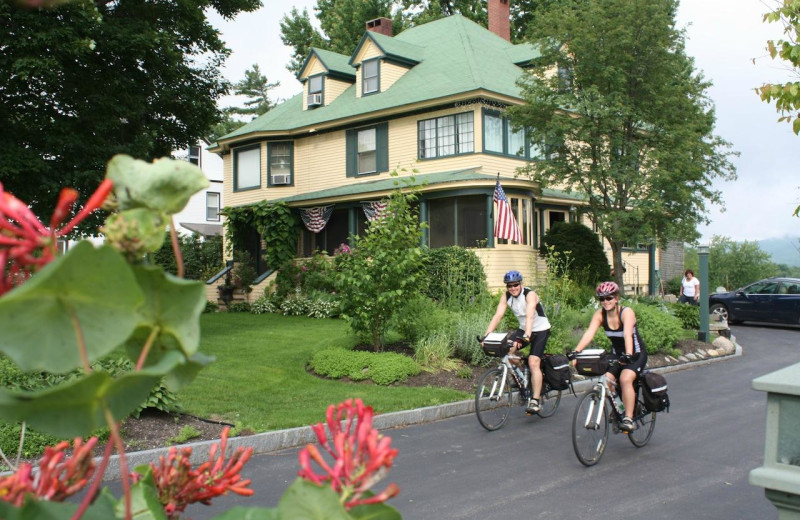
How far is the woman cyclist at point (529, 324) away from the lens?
10523 mm

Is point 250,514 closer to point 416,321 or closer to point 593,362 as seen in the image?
point 593,362

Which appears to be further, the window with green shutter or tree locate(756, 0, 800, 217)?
the window with green shutter

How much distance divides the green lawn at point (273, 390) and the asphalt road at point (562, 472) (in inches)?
32.5

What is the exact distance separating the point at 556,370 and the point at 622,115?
43.7ft

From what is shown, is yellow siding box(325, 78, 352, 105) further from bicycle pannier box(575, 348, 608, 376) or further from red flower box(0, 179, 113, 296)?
red flower box(0, 179, 113, 296)

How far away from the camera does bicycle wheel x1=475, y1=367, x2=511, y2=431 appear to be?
10086mm

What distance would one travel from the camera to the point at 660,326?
17969 millimetres

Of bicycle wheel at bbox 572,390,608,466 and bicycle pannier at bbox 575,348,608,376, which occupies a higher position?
bicycle pannier at bbox 575,348,608,376

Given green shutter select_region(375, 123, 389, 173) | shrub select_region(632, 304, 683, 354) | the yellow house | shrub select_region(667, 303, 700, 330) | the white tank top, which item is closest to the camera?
the white tank top

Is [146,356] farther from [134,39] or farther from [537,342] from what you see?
[134,39]

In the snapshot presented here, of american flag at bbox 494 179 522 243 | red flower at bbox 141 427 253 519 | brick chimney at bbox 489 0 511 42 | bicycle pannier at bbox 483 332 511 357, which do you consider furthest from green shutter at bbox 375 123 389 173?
red flower at bbox 141 427 253 519

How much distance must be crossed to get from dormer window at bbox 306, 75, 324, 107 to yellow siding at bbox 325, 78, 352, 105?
36cm

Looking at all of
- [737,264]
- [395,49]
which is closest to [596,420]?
[395,49]

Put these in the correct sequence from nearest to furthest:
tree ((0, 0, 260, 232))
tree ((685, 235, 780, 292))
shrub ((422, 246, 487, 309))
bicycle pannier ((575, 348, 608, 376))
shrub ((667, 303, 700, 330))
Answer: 1. bicycle pannier ((575, 348, 608, 376))
2. tree ((0, 0, 260, 232))
3. shrub ((422, 246, 487, 309))
4. shrub ((667, 303, 700, 330))
5. tree ((685, 235, 780, 292))
